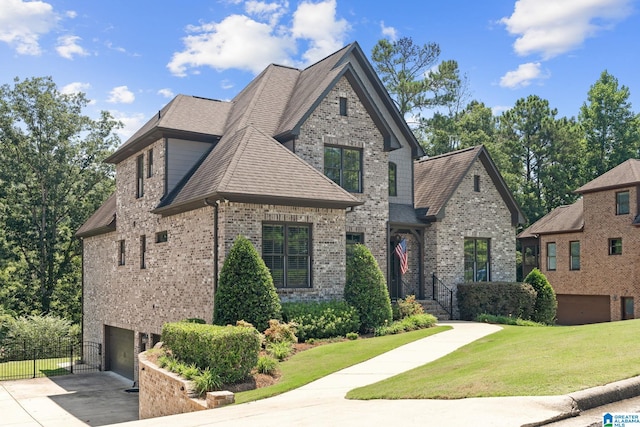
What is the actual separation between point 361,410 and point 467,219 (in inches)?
742

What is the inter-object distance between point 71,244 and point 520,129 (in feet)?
115

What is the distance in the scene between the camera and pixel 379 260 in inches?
927

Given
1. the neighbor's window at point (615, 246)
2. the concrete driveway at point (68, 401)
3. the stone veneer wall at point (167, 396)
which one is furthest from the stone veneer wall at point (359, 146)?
the neighbor's window at point (615, 246)

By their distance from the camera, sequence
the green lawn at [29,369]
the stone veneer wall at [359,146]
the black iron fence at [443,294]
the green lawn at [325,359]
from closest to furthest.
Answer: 1. the green lawn at [325,359]
2. the stone veneer wall at [359,146]
3. the black iron fence at [443,294]
4. the green lawn at [29,369]

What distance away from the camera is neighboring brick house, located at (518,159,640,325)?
107ft

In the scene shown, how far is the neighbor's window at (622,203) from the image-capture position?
107 feet

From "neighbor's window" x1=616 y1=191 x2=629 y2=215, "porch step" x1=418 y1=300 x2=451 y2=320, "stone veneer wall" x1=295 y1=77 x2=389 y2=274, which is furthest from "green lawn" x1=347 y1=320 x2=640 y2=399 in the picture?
"neighbor's window" x1=616 y1=191 x2=629 y2=215

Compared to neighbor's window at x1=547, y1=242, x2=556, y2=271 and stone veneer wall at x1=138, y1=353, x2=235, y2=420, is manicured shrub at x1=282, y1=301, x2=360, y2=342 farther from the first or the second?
neighbor's window at x1=547, y1=242, x2=556, y2=271

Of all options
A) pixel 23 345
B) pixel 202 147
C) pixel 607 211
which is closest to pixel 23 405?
pixel 202 147

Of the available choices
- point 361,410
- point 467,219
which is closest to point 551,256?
point 467,219

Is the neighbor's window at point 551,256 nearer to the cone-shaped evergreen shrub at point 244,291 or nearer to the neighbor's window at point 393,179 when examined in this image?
the neighbor's window at point 393,179

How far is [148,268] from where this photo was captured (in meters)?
24.1

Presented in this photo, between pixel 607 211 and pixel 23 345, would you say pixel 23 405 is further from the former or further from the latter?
pixel 607 211

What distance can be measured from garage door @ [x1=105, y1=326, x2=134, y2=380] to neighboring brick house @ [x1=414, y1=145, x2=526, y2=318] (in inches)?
507
